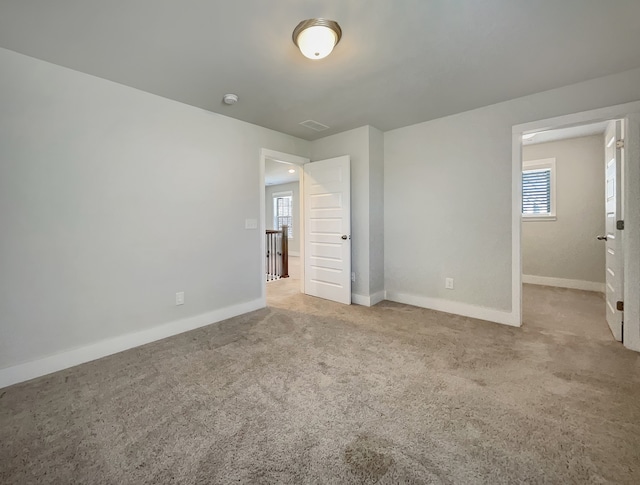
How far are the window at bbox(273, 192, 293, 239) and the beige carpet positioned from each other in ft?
23.2

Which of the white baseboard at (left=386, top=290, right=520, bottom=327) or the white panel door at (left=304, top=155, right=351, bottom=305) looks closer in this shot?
the white baseboard at (left=386, top=290, right=520, bottom=327)

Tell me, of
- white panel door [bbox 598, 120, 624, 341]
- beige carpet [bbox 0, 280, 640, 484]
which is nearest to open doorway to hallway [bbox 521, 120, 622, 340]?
white panel door [bbox 598, 120, 624, 341]

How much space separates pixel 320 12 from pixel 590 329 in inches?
153

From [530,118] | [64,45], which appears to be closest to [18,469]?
[64,45]

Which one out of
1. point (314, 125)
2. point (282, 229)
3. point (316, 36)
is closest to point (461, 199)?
point (314, 125)

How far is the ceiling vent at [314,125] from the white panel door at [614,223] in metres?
2.96

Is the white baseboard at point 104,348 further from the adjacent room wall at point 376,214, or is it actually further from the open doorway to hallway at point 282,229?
the adjacent room wall at point 376,214

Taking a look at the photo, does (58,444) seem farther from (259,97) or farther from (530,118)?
(530,118)

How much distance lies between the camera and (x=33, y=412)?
1.74 metres

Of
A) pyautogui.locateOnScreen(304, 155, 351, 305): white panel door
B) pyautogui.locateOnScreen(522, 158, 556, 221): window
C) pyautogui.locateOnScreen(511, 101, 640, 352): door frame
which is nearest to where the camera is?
pyautogui.locateOnScreen(511, 101, 640, 352): door frame

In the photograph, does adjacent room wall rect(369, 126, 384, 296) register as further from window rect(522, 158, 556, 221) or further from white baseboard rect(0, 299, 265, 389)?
window rect(522, 158, 556, 221)

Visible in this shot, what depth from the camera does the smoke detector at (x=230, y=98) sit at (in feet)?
9.15

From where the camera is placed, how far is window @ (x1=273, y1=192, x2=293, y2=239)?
9.59m

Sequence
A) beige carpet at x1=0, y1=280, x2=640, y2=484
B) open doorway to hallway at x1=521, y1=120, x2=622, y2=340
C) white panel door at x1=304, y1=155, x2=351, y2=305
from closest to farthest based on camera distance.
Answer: beige carpet at x1=0, y1=280, x2=640, y2=484 → white panel door at x1=304, y1=155, x2=351, y2=305 → open doorway to hallway at x1=521, y1=120, x2=622, y2=340
